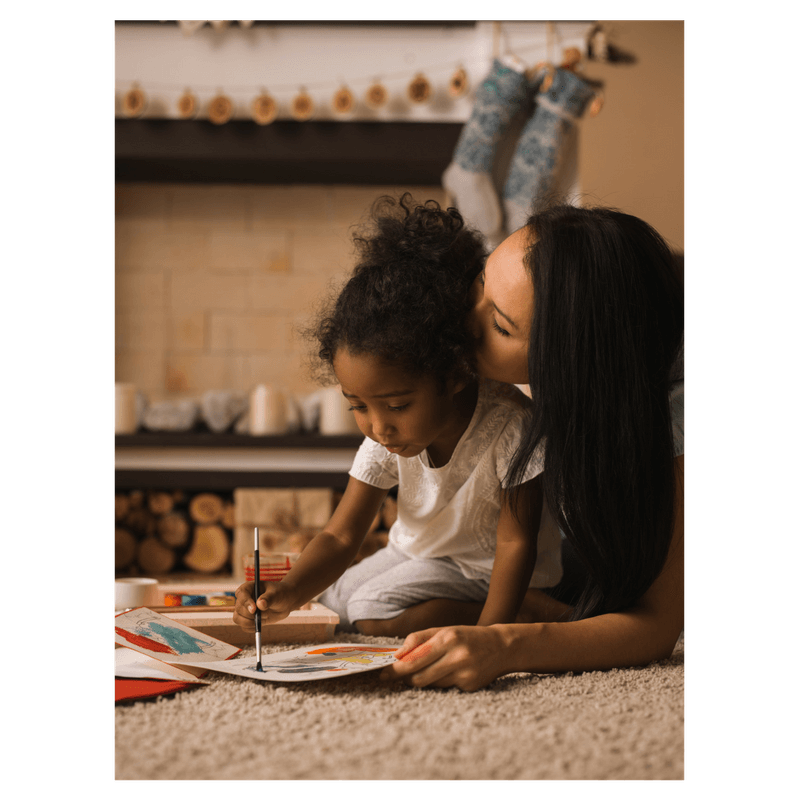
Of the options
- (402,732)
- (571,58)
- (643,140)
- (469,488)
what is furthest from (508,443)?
(571,58)

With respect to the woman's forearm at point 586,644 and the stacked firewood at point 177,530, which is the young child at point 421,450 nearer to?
the woman's forearm at point 586,644

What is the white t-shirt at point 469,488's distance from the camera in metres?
1.03

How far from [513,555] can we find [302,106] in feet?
5.19

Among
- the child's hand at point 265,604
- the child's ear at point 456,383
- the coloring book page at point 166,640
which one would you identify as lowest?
the coloring book page at point 166,640

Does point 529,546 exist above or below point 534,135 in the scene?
below

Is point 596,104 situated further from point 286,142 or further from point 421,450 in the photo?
point 421,450

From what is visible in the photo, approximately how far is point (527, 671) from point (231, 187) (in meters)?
2.01

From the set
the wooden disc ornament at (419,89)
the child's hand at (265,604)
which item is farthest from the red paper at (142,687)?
the wooden disc ornament at (419,89)

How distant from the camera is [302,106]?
2.09 m

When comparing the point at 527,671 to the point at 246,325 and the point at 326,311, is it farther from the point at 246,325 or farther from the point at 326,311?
the point at 246,325

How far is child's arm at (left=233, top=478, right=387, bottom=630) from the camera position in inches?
37.4

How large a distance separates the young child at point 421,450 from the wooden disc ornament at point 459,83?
1182 millimetres

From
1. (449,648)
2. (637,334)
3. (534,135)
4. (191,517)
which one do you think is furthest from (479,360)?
(191,517)

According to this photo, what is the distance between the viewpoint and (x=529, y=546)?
0.94 meters
